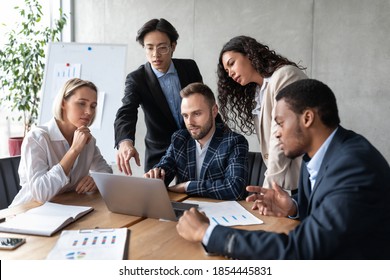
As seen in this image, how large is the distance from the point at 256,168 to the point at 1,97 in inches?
124

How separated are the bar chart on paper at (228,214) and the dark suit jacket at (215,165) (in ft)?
0.34

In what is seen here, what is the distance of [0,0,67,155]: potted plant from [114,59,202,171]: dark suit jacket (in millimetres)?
1981

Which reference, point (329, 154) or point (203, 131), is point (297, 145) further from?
point (203, 131)

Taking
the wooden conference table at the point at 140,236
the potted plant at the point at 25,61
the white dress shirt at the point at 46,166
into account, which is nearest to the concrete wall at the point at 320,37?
the potted plant at the point at 25,61

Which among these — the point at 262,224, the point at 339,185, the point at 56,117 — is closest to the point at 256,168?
the point at 262,224

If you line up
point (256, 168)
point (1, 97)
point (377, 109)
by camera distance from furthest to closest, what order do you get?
1. point (1, 97)
2. point (377, 109)
3. point (256, 168)

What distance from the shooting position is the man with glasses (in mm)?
2797

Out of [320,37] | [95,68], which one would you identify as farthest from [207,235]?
[320,37]

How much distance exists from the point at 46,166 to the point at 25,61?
8.85 ft

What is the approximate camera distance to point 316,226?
49.6 inches

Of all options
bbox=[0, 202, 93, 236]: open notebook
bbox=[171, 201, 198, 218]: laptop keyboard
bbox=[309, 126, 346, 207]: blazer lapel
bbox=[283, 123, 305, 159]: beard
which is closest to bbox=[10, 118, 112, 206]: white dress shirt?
bbox=[0, 202, 93, 236]: open notebook

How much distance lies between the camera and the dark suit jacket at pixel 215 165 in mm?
2172

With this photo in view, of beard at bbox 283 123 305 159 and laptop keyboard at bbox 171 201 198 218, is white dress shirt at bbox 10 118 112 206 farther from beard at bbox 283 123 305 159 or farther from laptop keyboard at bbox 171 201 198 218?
beard at bbox 283 123 305 159
